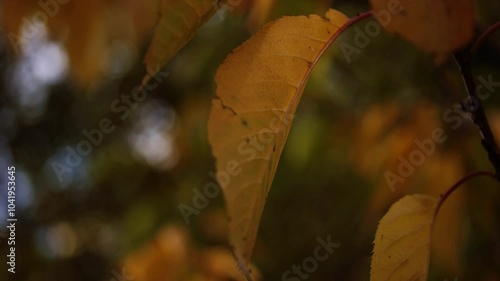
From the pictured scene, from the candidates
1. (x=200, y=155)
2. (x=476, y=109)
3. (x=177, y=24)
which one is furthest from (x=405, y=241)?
(x=200, y=155)

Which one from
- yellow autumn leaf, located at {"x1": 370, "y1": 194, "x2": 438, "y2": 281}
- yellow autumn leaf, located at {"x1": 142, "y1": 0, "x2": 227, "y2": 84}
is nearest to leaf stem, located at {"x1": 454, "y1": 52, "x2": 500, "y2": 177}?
yellow autumn leaf, located at {"x1": 370, "y1": 194, "x2": 438, "y2": 281}

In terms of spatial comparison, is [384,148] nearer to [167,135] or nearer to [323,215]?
[323,215]

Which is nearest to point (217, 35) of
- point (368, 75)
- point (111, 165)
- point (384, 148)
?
point (368, 75)

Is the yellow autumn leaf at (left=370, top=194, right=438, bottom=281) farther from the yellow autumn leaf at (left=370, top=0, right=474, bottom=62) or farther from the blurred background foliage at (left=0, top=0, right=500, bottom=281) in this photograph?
the blurred background foliage at (left=0, top=0, right=500, bottom=281)

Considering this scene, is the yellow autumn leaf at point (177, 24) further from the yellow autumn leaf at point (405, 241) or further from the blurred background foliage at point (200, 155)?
the blurred background foliage at point (200, 155)

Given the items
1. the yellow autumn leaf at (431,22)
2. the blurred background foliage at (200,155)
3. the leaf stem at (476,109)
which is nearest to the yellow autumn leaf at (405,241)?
the leaf stem at (476,109)

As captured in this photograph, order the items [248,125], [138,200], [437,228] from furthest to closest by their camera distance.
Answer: [138,200]
[437,228]
[248,125]
